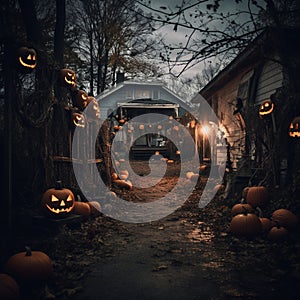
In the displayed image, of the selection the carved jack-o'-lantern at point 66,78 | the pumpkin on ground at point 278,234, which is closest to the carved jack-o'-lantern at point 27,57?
the carved jack-o'-lantern at point 66,78

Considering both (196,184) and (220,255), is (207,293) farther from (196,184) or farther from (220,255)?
(196,184)

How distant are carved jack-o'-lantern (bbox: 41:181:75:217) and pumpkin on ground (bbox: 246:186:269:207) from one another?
3652mm

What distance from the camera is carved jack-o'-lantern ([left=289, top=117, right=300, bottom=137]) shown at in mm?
6092

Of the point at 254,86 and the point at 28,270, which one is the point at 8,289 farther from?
the point at 254,86

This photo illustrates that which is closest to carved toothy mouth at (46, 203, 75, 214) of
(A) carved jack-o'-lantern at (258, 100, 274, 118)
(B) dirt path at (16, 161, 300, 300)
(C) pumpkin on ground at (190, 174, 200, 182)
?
(B) dirt path at (16, 161, 300, 300)

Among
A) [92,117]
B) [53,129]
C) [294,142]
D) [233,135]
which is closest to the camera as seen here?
[53,129]

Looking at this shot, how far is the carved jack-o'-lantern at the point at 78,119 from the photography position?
6.70 metres

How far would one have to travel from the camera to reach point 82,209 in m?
5.94

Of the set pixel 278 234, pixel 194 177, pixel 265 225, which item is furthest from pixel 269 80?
pixel 278 234

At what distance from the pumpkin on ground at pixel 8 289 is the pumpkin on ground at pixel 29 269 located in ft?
1.10

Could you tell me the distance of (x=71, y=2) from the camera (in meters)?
18.1

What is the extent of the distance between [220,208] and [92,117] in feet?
13.4

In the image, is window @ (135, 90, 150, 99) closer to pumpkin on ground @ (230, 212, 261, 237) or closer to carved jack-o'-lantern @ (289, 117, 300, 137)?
carved jack-o'-lantern @ (289, 117, 300, 137)

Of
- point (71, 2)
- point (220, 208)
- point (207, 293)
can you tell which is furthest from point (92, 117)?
point (71, 2)
